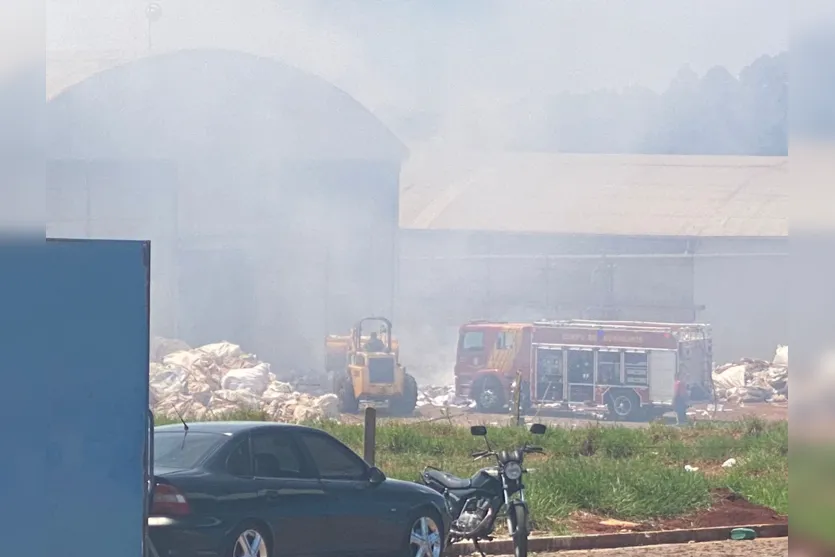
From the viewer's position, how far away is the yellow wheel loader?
66.0ft

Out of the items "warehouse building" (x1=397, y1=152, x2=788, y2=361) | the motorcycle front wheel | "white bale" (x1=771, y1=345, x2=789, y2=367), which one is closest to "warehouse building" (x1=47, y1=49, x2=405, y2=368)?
"warehouse building" (x1=397, y1=152, x2=788, y2=361)

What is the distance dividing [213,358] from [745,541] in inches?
467

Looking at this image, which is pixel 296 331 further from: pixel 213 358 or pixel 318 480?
pixel 318 480

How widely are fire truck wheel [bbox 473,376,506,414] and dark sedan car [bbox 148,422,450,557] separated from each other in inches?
519

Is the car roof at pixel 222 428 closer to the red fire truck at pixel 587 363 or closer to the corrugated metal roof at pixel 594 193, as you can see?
the red fire truck at pixel 587 363

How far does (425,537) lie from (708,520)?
3.30 meters

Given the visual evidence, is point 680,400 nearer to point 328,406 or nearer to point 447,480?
point 328,406

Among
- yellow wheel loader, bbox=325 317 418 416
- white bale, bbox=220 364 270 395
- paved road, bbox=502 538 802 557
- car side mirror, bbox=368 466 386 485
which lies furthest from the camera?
yellow wheel loader, bbox=325 317 418 416

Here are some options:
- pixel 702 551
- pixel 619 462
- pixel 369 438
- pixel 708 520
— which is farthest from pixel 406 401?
pixel 702 551

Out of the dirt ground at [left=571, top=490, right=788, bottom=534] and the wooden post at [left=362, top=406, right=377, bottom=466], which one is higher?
the wooden post at [left=362, top=406, right=377, bottom=466]

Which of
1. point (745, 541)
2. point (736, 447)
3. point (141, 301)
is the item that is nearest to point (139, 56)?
point (736, 447)

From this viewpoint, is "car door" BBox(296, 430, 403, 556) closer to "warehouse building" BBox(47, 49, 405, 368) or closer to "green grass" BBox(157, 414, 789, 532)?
"green grass" BBox(157, 414, 789, 532)

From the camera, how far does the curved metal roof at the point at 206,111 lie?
720 inches

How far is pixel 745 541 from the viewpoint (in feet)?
32.3
